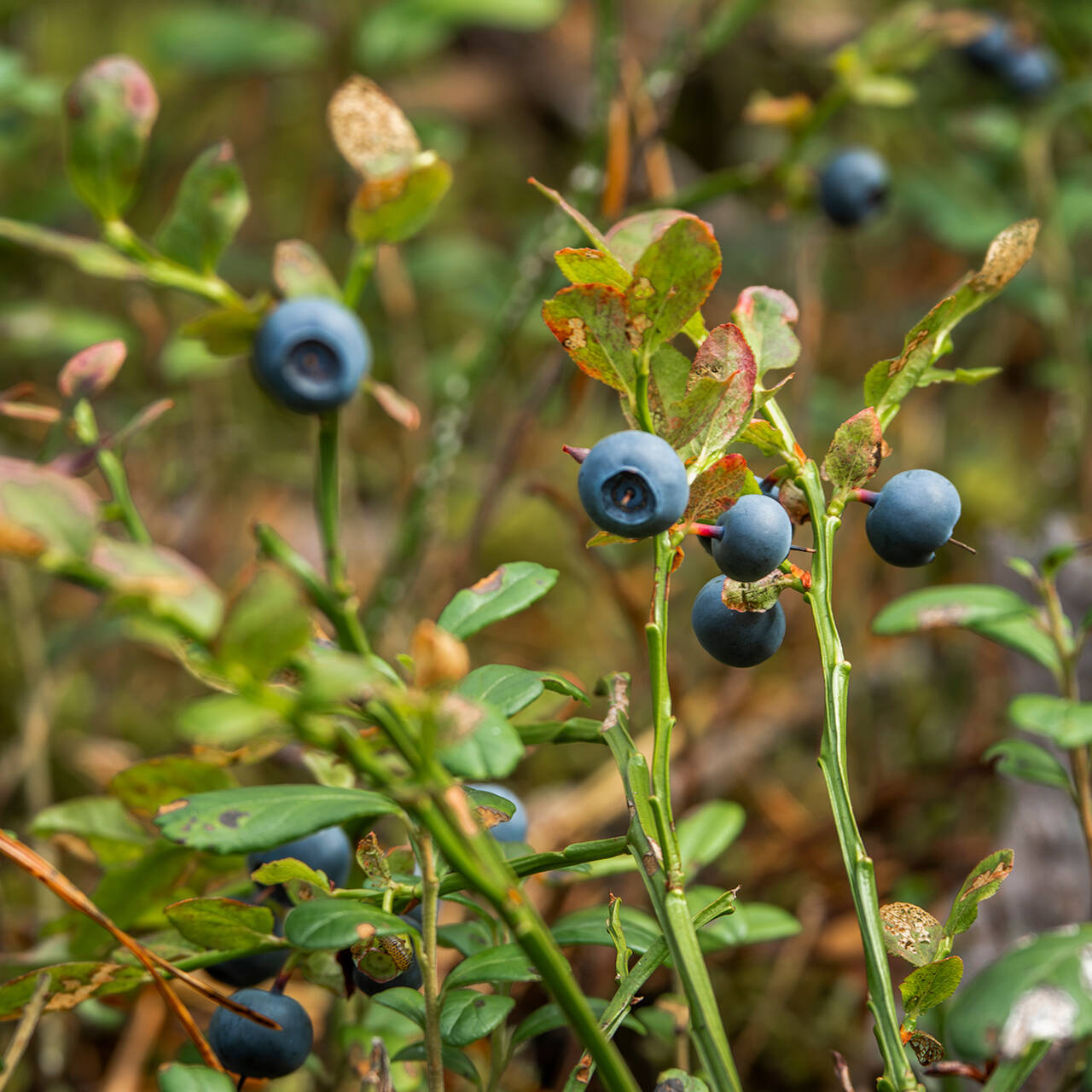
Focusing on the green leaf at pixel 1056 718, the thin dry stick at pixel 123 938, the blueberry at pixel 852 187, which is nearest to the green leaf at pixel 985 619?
the green leaf at pixel 1056 718

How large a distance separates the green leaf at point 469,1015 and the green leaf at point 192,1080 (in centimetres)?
12

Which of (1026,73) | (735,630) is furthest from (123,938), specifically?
(1026,73)

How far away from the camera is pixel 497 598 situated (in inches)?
23.9

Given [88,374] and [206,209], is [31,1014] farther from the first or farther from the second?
[206,209]

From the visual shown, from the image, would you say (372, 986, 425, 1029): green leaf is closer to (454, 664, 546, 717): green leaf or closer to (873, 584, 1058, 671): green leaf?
(454, 664, 546, 717): green leaf

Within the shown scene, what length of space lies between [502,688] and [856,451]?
0.70ft

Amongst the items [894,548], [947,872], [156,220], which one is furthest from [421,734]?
[156,220]

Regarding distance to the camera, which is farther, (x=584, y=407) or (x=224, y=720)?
(x=584, y=407)

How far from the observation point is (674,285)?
496 mm

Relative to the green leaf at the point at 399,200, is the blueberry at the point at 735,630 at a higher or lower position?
lower

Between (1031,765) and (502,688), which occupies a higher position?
(502,688)

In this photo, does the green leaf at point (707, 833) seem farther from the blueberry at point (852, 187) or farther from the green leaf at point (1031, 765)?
the blueberry at point (852, 187)

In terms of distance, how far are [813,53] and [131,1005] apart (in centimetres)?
288

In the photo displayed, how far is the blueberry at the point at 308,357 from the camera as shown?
0.62 meters
